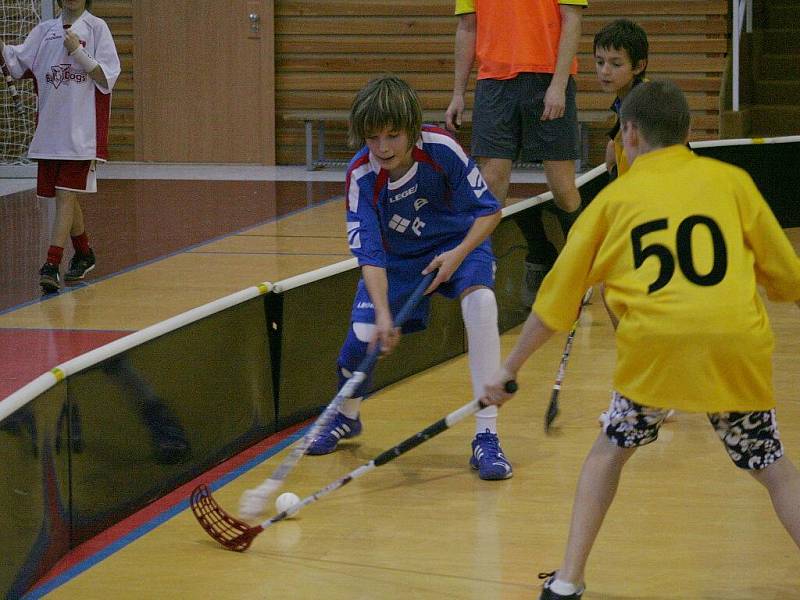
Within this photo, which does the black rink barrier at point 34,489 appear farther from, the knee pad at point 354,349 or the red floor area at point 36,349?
the red floor area at point 36,349

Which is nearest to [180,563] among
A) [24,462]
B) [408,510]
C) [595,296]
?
[24,462]

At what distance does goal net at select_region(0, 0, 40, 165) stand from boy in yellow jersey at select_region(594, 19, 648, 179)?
6.71 metres

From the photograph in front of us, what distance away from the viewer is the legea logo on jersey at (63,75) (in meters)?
5.59

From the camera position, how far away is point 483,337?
334 cm

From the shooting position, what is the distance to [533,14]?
Answer: 4773 mm

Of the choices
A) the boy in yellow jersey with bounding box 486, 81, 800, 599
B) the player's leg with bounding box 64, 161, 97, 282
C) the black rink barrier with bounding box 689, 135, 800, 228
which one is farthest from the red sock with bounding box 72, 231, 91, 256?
the boy in yellow jersey with bounding box 486, 81, 800, 599

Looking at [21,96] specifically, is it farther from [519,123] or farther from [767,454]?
[767,454]

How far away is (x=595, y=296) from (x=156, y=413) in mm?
2945

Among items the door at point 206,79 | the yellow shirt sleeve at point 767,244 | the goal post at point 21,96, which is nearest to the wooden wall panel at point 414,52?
the door at point 206,79

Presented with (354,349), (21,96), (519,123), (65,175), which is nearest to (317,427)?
(354,349)

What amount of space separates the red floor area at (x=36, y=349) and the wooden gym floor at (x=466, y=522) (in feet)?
0.06

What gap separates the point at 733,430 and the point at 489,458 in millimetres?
1026

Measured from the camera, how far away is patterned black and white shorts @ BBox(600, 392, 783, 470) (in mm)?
2318

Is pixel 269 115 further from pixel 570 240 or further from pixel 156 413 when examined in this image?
pixel 570 240
